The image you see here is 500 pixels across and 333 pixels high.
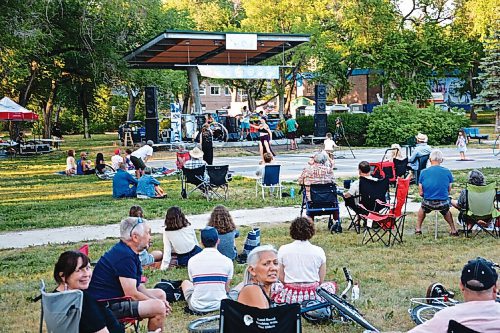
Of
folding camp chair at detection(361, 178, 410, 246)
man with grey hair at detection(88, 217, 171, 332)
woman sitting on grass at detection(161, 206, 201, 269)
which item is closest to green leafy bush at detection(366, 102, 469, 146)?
folding camp chair at detection(361, 178, 410, 246)

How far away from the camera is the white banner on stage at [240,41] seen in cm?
2961

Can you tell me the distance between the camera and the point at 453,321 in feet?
11.7

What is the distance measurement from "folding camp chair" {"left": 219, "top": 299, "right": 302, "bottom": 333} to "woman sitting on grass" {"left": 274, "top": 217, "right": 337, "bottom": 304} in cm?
177

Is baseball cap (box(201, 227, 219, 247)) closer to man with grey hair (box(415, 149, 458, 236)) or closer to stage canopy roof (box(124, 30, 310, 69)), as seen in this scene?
man with grey hair (box(415, 149, 458, 236))

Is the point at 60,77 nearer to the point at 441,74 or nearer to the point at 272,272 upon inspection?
the point at 441,74

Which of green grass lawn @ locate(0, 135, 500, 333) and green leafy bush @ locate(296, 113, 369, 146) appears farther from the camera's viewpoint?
green leafy bush @ locate(296, 113, 369, 146)

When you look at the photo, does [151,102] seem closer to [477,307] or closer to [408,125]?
[408,125]

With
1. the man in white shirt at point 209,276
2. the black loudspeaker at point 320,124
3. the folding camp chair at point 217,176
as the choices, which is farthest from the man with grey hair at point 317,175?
the black loudspeaker at point 320,124

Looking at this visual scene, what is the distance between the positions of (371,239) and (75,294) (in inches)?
253

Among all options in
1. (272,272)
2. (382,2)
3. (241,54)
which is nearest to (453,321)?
(272,272)

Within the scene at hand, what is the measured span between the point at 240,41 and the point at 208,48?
10.3 ft

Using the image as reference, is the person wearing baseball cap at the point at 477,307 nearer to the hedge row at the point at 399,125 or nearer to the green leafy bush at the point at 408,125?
the hedge row at the point at 399,125

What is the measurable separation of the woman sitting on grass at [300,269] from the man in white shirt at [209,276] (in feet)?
1.84

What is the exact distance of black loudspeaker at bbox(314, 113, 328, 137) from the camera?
3151 cm
